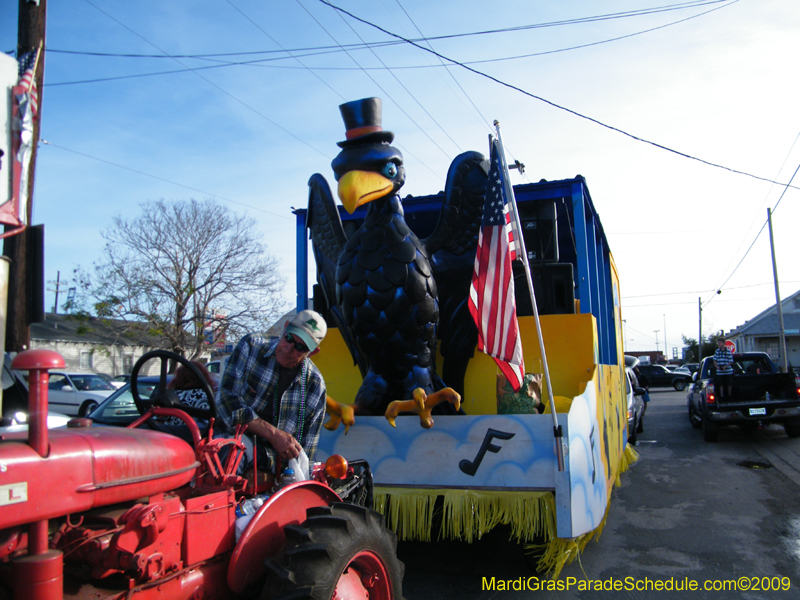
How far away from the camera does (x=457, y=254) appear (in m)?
4.93

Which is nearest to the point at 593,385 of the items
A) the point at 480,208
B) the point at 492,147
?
the point at 480,208

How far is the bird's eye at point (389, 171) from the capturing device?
435cm

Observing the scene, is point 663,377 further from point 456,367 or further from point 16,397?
point 16,397

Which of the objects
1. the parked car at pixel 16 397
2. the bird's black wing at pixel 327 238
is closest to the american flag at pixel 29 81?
the parked car at pixel 16 397

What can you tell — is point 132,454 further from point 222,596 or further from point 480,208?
point 480,208

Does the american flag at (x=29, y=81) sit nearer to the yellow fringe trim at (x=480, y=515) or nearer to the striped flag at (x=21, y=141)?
the striped flag at (x=21, y=141)

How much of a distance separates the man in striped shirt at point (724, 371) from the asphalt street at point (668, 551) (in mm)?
2880

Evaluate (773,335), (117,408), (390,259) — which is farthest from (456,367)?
(773,335)

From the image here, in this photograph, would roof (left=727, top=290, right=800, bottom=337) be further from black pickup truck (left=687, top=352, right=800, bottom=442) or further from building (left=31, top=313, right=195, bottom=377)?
building (left=31, top=313, right=195, bottom=377)

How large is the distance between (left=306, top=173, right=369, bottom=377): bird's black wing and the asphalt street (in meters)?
1.83

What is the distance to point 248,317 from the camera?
24016 mm

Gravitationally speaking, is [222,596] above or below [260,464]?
below

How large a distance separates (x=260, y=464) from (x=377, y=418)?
1.50 meters

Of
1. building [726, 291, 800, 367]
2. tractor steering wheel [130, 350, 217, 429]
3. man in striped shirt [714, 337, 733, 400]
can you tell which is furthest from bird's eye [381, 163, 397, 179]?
building [726, 291, 800, 367]
